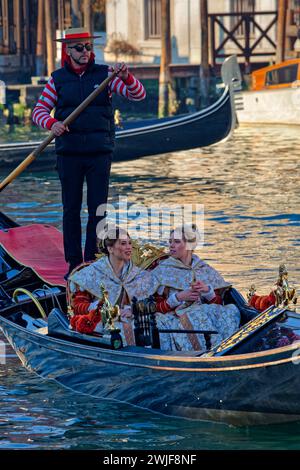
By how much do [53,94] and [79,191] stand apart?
58 cm

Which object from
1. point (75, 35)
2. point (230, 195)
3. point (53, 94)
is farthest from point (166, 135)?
point (75, 35)

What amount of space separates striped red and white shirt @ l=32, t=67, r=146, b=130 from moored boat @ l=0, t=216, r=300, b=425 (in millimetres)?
994

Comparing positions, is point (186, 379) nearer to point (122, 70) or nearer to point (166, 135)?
point (122, 70)

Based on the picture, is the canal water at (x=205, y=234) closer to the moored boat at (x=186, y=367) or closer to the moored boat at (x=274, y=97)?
the moored boat at (x=186, y=367)

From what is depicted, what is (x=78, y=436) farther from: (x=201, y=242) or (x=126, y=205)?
(x=126, y=205)

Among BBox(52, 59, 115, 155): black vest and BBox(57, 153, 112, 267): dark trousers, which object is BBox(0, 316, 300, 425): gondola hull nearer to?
BBox(57, 153, 112, 267): dark trousers

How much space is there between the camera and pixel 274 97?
77.0ft

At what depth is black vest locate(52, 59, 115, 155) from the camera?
7.84 meters

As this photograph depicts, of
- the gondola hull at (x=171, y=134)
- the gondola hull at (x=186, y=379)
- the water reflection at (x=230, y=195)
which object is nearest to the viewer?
the gondola hull at (x=186, y=379)

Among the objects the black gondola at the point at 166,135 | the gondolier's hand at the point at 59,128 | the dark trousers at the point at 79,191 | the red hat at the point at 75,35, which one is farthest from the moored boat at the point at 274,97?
the gondolier's hand at the point at 59,128

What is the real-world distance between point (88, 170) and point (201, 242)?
11.4 feet

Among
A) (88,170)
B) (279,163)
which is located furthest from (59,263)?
(279,163)

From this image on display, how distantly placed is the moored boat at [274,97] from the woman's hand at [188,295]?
16664mm

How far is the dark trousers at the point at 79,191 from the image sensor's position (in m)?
Result: 7.95
